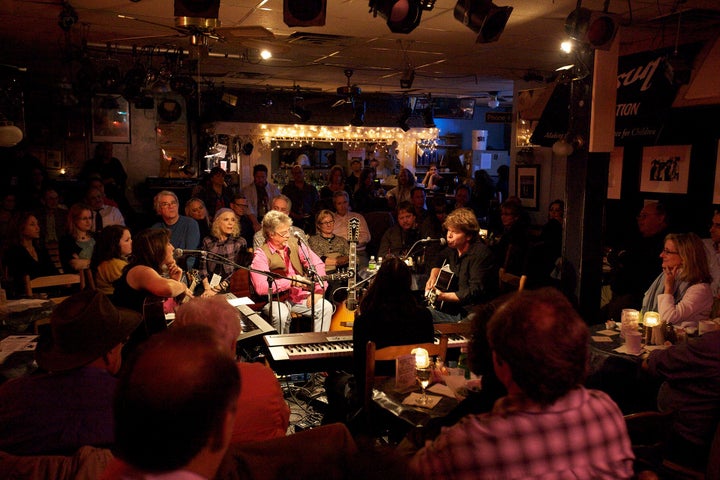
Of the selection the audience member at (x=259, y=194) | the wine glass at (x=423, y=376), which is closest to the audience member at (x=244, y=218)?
the audience member at (x=259, y=194)

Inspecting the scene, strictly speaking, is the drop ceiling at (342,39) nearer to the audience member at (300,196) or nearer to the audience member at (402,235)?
the audience member at (300,196)

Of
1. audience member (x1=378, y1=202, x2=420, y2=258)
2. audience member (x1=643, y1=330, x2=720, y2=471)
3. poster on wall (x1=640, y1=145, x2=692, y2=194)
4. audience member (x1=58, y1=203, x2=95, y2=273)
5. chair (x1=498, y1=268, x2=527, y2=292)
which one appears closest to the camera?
audience member (x1=643, y1=330, x2=720, y2=471)

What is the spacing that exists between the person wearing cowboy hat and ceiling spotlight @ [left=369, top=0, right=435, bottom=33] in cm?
267

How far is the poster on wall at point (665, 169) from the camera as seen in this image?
645 centimetres

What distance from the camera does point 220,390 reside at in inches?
44.1

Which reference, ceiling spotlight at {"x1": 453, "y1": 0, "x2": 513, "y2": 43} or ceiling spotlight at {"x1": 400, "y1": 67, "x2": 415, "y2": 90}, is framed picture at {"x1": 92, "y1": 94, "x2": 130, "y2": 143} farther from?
ceiling spotlight at {"x1": 453, "y1": 0, "x2": 513, "y2": 43}

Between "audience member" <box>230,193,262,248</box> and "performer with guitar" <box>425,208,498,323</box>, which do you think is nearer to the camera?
"performer with guitar" <box>425,208,498,323</box>

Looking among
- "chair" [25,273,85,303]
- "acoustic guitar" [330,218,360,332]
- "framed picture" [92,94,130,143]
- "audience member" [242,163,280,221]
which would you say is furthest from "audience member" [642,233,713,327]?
"framed picture" [92,94,130,143]

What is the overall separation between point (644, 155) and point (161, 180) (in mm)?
8178

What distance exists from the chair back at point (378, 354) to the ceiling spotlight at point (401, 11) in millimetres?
2152

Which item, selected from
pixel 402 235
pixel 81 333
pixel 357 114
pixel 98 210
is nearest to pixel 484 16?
pixel 402 235

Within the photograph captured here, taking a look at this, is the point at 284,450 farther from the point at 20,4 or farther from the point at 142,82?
the point at 142,82

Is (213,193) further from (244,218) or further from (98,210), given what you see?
(98,210)

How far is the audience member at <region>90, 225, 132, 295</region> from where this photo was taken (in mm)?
4711
